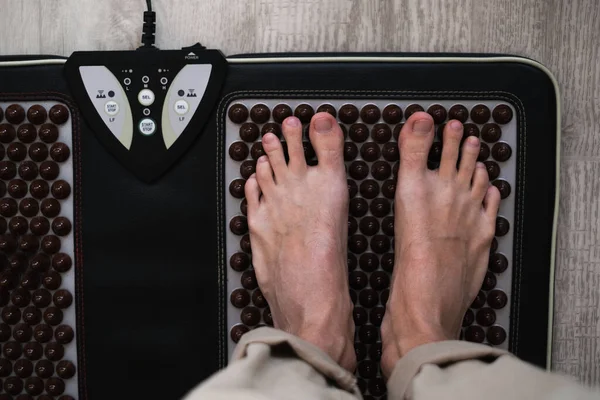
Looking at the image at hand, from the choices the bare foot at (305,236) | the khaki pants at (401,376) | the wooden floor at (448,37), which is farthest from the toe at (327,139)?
the khaki pants at (401,376)

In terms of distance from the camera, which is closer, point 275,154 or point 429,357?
point 429,357

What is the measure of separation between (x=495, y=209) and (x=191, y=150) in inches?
16.7

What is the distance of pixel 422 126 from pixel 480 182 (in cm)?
12

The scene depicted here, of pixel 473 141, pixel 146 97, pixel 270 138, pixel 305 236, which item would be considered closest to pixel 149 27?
pixel 146 97

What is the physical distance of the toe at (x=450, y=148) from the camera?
73 cm

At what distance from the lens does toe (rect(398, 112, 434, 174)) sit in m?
0.72

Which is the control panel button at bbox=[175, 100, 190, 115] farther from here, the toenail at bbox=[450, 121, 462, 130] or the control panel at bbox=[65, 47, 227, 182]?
the toenail at bbox=[450, 121, 462, 130]

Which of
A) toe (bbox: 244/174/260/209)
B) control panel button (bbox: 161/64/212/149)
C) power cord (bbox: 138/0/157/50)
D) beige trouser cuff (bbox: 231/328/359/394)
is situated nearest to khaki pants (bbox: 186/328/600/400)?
beige trouser cuff (bbox: 231/328/359/394)

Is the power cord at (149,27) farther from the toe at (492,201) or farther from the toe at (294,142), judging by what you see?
the toe at (492,201)

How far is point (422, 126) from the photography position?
28.3 inches

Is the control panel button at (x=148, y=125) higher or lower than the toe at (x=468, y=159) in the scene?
higher

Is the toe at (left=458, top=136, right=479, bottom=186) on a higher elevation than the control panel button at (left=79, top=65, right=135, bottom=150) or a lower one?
lower

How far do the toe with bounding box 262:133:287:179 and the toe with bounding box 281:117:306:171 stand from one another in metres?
0.01

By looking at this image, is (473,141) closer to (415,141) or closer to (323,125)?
(415,141)
